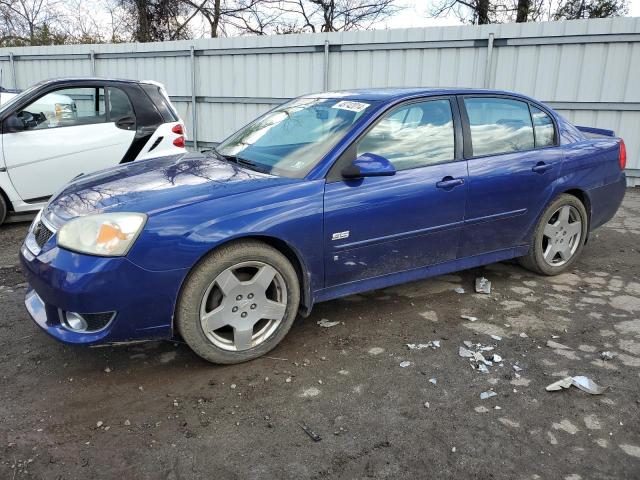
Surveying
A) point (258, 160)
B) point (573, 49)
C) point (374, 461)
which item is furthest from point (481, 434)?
point (573, 49)

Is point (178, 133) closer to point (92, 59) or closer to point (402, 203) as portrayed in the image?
point (402, 203)

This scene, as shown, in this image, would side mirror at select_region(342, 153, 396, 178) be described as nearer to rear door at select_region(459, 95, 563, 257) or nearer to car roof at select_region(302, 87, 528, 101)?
car roof at select_region(302, 87, 528, 101)

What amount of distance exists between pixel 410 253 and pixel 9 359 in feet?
8.40

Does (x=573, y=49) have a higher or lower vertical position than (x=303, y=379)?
higher

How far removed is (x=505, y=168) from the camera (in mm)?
3939

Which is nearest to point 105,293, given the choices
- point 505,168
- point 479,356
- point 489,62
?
point 479,356

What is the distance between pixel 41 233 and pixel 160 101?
400 centimetres

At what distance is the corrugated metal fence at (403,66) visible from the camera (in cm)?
837

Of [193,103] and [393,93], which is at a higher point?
[393,93]

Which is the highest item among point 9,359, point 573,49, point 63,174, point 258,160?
point 573,49

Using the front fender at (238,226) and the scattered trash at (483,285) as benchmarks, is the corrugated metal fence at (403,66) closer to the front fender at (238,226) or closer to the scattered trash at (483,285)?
the scattered trash at (483,285)

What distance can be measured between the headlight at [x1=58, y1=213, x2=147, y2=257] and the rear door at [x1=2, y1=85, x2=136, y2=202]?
3.64m

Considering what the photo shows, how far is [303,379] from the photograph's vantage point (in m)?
2.92

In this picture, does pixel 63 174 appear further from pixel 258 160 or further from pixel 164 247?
pixel 164 247
